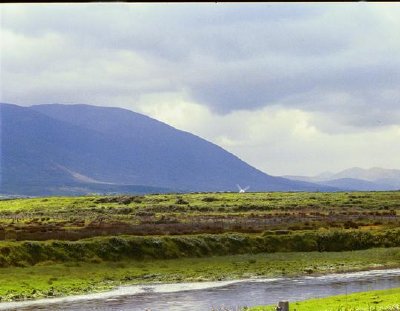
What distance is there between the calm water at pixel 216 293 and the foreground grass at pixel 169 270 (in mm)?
2402

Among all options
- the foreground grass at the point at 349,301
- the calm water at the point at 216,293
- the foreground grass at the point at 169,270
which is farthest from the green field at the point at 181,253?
the foreground grass at the point at 349,301

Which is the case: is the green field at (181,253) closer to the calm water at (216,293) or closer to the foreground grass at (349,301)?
the calm water at (216,293)

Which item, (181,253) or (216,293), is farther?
(181,253)

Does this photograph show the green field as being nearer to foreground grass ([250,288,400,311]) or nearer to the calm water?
the calm water

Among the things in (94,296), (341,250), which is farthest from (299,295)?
(341,250)

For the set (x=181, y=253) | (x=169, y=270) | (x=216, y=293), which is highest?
(x=181, y=253)

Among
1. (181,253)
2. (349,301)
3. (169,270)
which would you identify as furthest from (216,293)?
(181,253)

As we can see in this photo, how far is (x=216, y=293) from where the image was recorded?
44.3 meters

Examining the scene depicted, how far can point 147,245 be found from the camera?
62.1 m

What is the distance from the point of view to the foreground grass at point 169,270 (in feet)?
153

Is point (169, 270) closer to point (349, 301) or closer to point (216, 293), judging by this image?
point (216, 293)

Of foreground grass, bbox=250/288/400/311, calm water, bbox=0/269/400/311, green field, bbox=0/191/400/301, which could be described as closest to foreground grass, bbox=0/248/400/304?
green field, bbox=0/191/400/301

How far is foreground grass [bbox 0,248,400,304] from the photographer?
4673 cm

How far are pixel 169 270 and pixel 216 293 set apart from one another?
11.5m
